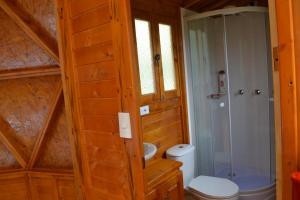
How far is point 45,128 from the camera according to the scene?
235cm

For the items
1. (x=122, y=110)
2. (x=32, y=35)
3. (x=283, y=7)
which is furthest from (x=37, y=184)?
(x=283, y=7)

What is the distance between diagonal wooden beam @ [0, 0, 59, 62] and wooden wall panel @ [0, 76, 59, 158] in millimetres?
287

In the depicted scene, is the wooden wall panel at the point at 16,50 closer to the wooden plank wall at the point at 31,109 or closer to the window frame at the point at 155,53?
the wooden plank wall at the point at 31,109

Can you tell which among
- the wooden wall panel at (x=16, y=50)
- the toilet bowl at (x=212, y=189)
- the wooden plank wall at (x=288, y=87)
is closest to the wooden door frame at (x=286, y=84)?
the wooden plank wall at (x=288, y=87)

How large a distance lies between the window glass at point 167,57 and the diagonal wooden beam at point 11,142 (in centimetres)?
167

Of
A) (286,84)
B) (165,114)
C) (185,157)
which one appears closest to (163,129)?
(165,114)

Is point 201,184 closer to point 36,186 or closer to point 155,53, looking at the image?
point 155,53

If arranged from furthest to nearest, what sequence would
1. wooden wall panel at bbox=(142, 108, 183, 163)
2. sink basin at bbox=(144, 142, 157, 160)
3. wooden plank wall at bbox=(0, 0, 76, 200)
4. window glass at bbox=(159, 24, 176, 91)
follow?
window glass at bbox=(159, 24, 176, 91) → wooden wall panel at bbox=(142, 108, 183, 163) → wooden plank wall at bbox=(0, 0, 76, 200) → sink basin at bbox=(144, 142, 157, 160)

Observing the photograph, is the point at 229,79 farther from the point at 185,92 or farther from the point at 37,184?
the point at 37,184

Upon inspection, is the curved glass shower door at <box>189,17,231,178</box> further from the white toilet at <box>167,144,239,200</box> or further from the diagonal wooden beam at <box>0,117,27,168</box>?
the diagonal wooden beam at <box>0,117,27,168</box>

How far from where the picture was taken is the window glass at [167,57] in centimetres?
286

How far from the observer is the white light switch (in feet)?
4.47

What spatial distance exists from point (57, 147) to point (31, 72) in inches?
29.9

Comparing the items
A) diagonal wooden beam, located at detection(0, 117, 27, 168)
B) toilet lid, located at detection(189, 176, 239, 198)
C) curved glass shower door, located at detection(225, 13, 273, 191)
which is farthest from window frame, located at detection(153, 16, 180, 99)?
diagonal wooden beam, located at detection(0, 117, 27, 168)
